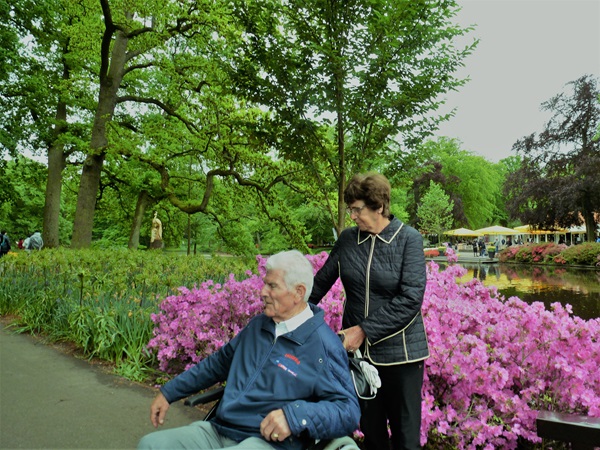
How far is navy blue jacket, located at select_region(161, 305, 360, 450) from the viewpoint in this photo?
72.2 inches

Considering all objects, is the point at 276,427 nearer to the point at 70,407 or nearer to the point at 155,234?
the point at 70,407

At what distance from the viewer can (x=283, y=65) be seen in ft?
18.9

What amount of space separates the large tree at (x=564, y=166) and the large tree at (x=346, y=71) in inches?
1199

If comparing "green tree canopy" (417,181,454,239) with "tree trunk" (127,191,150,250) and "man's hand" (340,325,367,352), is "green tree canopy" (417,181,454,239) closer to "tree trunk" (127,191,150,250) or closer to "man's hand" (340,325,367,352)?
"tree trunk" (127,191,150,250)

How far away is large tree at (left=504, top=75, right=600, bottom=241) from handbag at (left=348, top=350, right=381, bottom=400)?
34286 mm

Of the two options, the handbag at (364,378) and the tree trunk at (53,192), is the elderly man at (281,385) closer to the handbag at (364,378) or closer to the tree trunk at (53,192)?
the handbag at (364,378)

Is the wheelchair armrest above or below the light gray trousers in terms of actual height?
above

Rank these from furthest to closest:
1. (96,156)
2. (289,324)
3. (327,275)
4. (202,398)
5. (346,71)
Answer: (96,156) < (346,71) < (327,275) < (202,398) < (289,324)

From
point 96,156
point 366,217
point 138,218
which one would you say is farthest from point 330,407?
point 138,218

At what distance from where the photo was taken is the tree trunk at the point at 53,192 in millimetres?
16750

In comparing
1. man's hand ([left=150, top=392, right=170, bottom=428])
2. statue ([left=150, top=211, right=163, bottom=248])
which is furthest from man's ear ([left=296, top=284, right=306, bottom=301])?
statue ([left=150, top=211, right=163, bottom=248])

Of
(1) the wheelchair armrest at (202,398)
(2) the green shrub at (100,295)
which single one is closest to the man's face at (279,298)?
(1) the wheelchair armrest at (202,398)

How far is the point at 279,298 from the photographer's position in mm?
2033

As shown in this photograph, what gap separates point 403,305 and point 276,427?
31.7 inches
